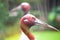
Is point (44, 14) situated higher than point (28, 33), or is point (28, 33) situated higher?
point (44, 14)

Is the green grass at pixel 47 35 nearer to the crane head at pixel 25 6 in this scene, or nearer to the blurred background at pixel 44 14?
the blurred background at pixel 44 14

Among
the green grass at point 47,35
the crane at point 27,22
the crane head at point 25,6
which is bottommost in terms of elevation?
the green grass at point 47,35

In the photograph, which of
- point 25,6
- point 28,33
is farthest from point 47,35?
point 25,6

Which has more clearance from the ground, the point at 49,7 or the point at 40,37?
the point at 49,7

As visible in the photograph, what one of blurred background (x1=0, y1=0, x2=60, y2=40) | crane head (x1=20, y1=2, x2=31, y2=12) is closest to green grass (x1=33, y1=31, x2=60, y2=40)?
blurred background (x1=0, y1=0, x2=60, y2=40)

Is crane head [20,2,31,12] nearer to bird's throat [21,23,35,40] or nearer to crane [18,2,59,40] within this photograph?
crane [18,2,59,40]

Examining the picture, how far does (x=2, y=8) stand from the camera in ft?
5.84

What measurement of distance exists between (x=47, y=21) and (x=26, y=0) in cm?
24

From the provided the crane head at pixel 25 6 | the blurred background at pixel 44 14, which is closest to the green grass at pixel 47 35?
the blurred background at pixel 44 14

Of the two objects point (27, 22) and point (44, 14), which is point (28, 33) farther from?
point (44, 14)

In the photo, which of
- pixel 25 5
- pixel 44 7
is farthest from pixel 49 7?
pixel 25 5

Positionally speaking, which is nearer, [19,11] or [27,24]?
[27,24]

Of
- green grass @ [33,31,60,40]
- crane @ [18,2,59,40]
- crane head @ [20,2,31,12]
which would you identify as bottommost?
green grass @ [33,31,60,40]

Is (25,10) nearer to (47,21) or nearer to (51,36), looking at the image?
(47,21)
